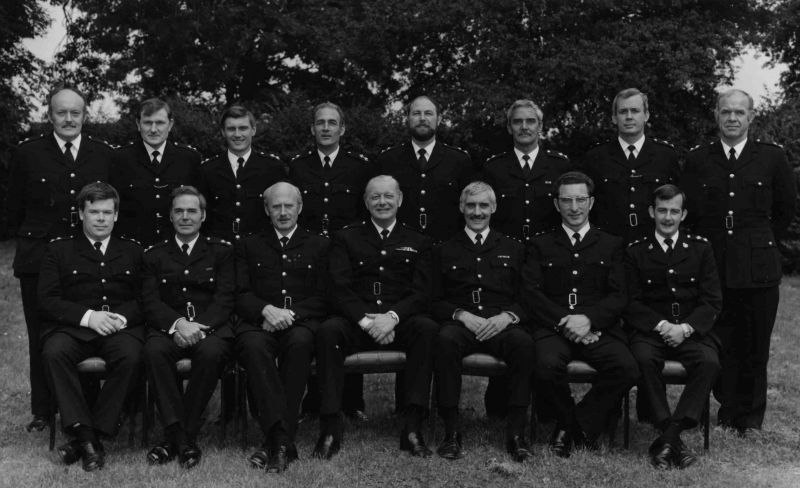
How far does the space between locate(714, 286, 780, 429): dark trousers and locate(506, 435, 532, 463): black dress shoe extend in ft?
5.09

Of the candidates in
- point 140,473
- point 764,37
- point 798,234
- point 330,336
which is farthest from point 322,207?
point 764,37

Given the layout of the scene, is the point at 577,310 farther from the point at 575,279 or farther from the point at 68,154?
the point at 68,154

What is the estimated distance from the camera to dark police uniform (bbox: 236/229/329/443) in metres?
5.09

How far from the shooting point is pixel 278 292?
18.3ft

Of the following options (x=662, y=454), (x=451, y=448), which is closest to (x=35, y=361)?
(x=451, y=448)

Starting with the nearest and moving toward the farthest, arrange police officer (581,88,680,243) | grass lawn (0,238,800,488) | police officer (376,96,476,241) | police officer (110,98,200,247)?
grass lawn (0,238,800,488), police officer (581,88,680,243), police officer (110,98,200,247), police officer (376,96,476,241)

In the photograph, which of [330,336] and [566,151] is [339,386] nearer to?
[330,336]

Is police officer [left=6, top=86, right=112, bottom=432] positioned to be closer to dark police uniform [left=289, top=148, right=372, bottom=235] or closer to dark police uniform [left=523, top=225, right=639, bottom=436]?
dark police uniform [left=289, top=148, right=372, bottom=235]

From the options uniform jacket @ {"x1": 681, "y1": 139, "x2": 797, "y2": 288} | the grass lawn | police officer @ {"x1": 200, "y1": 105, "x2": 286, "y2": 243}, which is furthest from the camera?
police officer @ {"x1": 200, "y1": 105, "x2": 286, "y2": 243}

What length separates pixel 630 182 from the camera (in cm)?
575

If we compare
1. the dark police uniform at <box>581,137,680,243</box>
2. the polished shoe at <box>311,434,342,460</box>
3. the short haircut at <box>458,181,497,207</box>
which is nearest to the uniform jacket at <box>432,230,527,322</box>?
the short haircut at <box>458,181,497,207</box>

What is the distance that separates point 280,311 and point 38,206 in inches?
70.5

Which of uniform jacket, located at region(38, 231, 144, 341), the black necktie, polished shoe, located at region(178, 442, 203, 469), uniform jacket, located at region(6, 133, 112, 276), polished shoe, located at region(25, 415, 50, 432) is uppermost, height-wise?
the black necktie

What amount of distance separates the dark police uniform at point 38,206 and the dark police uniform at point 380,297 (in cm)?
176
